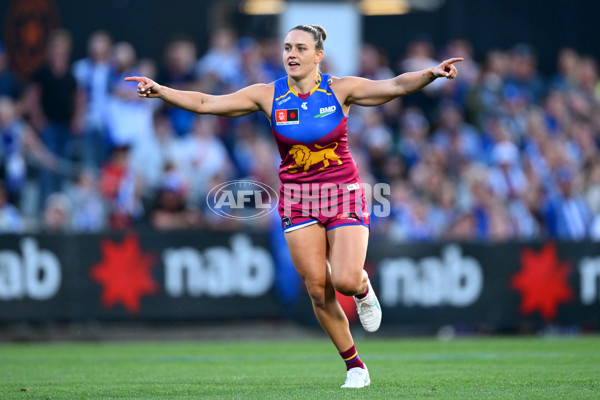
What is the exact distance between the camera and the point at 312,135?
281 inches

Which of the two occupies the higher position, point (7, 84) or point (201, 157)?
point (7, 84)

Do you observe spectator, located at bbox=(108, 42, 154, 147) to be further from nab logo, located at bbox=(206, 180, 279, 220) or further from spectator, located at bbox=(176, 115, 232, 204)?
nab logo, located at bbox=(206, 180, 279, 220)

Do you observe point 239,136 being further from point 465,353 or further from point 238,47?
point 465,353

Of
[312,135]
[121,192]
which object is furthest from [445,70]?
[121,192]

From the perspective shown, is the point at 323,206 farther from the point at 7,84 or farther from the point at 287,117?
the point at 7,84

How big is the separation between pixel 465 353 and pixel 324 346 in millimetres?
2002

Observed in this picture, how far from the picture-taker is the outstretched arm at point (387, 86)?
697 cm

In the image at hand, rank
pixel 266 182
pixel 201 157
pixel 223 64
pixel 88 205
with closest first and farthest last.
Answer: pixel 88 205 → pixel 266 182 → pixel 201 157 → pixel 223 64

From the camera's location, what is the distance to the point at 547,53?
18938 millimetres

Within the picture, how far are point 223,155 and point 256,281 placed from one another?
2166 mm

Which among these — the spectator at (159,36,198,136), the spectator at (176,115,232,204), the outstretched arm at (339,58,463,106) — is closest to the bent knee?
the outstretched arm at (339,58,463,106)

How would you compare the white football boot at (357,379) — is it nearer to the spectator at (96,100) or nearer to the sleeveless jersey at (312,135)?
the sleeveless jersey at (312,135)

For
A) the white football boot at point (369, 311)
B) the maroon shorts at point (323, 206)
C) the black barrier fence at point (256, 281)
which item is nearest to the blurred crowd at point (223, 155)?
the black barrier fence at point (256, 281)

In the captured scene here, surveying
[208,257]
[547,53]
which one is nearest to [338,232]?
[208,257]
